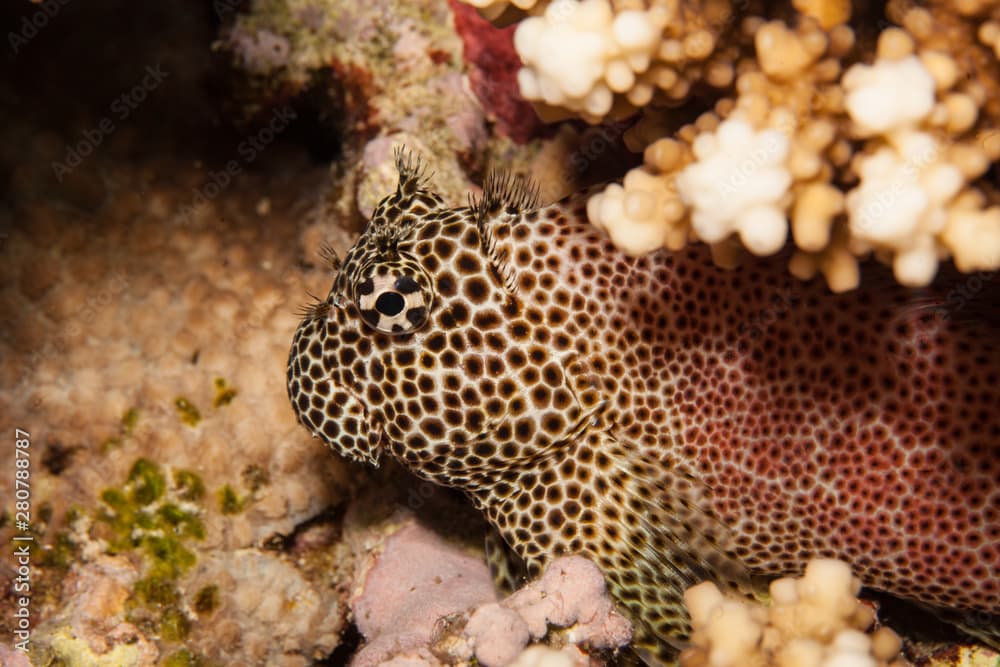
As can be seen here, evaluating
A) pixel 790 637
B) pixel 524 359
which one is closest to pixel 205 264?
pixel 524 359

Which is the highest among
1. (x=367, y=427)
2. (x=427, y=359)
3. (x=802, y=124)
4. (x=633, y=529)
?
(x=802, y=124)

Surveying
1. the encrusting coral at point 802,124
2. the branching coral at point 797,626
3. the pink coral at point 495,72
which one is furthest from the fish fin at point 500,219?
the branching coral at point 797,626

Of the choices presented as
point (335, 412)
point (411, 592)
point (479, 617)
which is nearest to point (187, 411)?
point (335, 412)

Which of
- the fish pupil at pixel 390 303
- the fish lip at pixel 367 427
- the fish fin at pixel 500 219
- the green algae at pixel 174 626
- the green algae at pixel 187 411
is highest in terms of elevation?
the fish pupil at pixel 390 303

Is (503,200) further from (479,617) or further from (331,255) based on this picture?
(479,617)

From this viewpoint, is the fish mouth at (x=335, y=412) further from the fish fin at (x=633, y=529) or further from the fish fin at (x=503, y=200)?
the fish fin at (x=503, y=200)
